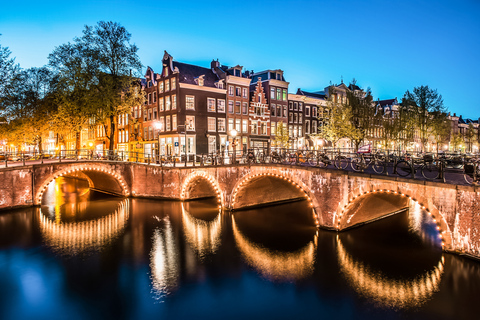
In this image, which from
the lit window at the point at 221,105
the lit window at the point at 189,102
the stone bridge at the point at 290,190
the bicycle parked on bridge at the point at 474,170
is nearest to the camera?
the bicycle parked on bridge at the point at 474,170

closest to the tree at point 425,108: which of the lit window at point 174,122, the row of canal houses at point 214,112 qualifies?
the row of canal houses at point 214,112

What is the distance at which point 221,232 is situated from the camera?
1919cm

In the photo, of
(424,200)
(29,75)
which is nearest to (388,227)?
(424,200)

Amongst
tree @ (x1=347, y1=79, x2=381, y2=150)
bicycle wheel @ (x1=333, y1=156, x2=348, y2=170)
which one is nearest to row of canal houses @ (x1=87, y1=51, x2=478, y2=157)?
tree @ (x1=347, y1=79, x2=381, y2=150)

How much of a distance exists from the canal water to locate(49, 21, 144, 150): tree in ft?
48.6

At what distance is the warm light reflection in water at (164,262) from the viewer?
12177mm

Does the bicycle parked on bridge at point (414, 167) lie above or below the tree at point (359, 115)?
below

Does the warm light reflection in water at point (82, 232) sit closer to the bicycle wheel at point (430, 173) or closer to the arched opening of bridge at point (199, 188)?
the arched opening of bridge at point (199, 188)

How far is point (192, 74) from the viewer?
41562 millimetres

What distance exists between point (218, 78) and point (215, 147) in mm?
10126

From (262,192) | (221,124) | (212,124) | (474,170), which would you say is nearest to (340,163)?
(474,170)

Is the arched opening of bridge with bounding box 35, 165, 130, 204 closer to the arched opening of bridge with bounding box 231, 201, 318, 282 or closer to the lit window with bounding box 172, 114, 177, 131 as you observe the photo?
the lit window with bounding box 172, 114, 177, 131

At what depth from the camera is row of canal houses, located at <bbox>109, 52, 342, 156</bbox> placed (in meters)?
40.3

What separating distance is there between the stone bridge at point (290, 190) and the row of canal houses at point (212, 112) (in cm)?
1082
